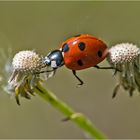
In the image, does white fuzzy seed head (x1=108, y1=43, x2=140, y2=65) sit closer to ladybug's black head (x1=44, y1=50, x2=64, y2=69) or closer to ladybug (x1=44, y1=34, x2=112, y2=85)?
ladybug (x1=44, y1=34, x2=112, y2=85)

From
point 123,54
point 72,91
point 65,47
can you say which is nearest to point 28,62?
point 65,47

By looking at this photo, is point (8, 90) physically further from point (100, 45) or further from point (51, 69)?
point (100, 45)

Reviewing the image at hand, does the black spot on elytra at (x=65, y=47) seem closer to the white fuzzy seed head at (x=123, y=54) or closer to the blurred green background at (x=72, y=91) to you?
the white fuzzy seed head at (x=123, y=54)

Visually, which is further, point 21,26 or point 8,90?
point 21,26

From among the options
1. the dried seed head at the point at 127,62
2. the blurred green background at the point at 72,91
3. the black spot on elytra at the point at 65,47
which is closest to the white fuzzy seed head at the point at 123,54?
the dried seed head at the point at 127,62

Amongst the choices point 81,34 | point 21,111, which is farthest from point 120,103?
point 81,34

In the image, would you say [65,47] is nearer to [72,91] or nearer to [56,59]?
[56,59]

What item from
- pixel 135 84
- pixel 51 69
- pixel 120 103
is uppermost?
pixel 51 69
